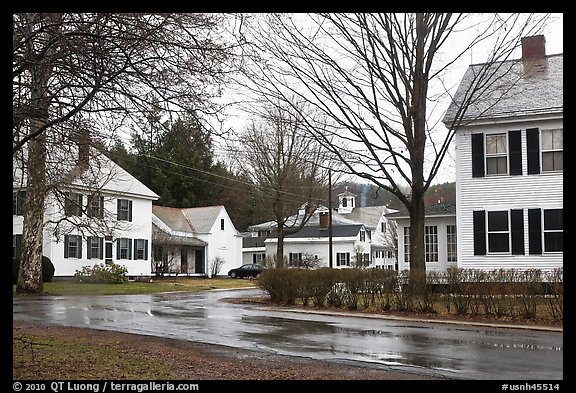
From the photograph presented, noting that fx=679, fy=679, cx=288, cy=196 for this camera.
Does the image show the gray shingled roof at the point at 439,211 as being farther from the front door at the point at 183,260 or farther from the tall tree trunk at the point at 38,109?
the front door at the point at 183,260

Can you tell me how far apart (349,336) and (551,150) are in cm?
1496

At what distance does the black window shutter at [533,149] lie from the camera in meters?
26.0

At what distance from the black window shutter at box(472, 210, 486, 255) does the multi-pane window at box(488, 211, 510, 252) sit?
230mm

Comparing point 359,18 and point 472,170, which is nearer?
point 359,18

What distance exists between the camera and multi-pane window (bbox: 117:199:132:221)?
45.6 metres

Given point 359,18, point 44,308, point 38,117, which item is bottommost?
point 44,308

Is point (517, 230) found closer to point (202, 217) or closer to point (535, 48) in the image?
point (535, 48)

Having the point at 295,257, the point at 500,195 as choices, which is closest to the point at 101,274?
the point at 500,195

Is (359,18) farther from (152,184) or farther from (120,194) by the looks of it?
Answer: (152,184)

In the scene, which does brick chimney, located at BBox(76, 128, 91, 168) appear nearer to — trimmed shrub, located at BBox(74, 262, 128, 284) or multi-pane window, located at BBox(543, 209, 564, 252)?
multi-pane window, located at BBox(543, 209, 564, 252)
